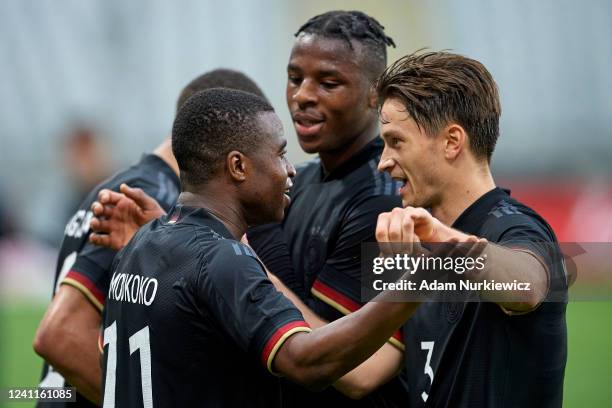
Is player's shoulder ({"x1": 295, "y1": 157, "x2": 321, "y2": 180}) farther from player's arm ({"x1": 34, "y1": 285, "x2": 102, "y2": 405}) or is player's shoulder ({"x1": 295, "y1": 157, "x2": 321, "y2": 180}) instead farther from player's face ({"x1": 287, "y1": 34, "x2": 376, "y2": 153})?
player's arm ({"x1": 34, "y1": 285, "x2": 102, "y2": 405})

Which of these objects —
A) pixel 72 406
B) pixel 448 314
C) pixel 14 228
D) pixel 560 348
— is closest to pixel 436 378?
pixel 448 314

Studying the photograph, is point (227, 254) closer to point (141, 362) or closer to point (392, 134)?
point (141, 362)

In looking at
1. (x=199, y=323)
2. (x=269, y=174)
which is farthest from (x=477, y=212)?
(x=199, y=323)

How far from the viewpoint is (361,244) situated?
13.9ft

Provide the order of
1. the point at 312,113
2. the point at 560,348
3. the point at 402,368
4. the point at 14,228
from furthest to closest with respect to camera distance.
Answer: the point at 14,228
the point at 312,113
the point at 402,368
the point at 560,348

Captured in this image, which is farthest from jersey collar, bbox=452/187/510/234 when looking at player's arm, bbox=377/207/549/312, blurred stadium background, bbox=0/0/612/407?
blurred stadium background, bbox=0/0/612/407

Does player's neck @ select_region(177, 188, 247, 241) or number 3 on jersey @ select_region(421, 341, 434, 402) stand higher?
player's neck @ select_region(177, 188, 247, 241)

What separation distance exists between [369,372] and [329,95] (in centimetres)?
134

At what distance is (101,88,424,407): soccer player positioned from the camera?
301cm

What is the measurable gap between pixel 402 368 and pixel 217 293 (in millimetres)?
1209

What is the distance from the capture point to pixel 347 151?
15.2 ft

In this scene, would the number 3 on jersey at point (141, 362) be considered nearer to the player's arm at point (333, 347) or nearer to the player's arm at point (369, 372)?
the player's arm at point (333, 347)

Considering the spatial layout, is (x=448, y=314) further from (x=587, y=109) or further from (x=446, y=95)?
(x=587, y=109)

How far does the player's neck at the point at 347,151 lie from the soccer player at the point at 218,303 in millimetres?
1017
